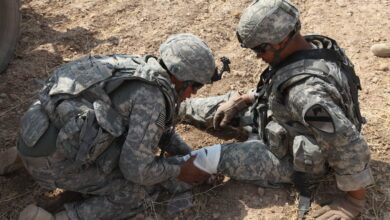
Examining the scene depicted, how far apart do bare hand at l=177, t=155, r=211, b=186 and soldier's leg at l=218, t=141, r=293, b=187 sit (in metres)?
0.16

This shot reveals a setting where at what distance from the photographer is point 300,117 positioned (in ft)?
11.1

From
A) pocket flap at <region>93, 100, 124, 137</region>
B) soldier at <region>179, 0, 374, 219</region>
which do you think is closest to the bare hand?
soldier at <region>179, 0, 374, 219</region>

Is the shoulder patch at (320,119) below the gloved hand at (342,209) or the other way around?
the other way around

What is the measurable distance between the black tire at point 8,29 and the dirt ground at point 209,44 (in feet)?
0.46

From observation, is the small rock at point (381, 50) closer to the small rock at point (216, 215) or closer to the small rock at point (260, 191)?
the small rock at point (260, 191)

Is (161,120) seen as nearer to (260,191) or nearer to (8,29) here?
(260,191)

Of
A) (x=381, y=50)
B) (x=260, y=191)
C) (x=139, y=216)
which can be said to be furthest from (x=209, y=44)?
(x=139, y=216)

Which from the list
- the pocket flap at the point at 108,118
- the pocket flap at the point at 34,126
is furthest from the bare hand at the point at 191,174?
the pocket flap at the point at 34,126

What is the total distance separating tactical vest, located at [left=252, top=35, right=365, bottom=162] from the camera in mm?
3381

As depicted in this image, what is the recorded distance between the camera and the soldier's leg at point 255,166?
12.8 feet

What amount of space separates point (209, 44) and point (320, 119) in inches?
109

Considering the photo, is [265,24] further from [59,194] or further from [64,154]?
[59,194]

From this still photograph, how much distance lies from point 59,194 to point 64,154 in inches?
28.1

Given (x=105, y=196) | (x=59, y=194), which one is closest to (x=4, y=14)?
(x=59, y=194)
